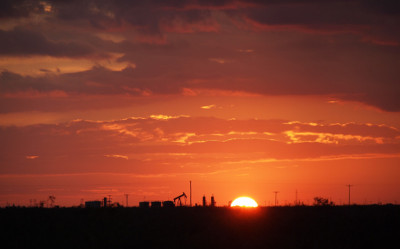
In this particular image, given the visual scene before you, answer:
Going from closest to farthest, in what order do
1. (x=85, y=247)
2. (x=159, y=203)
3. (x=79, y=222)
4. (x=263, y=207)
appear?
(x=85, y=247) < (x=79, y=222) < (x=263, y=207) < (x=159, y=203)

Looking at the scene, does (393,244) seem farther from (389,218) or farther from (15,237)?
(15,237)

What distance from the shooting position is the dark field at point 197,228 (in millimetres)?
55219

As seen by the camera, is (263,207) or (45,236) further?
(263,207)

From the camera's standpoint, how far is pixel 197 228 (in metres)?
57.3

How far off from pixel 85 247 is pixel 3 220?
8464 mm

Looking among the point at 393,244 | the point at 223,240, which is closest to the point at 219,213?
the point at 223,240

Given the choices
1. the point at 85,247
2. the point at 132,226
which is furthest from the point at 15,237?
the point at 132,226

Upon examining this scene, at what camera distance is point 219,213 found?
60.2 metres

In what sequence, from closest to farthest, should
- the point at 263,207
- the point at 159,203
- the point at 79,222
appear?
1. the point at 79,222
2. the point at 263,207
3. the point at 159,203

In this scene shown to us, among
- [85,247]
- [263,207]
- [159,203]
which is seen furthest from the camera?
[159,203]

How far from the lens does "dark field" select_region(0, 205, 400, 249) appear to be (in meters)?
55.2

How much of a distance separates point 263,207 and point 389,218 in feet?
37.7

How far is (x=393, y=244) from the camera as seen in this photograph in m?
57.2

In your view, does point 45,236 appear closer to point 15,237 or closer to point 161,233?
point 15,237
